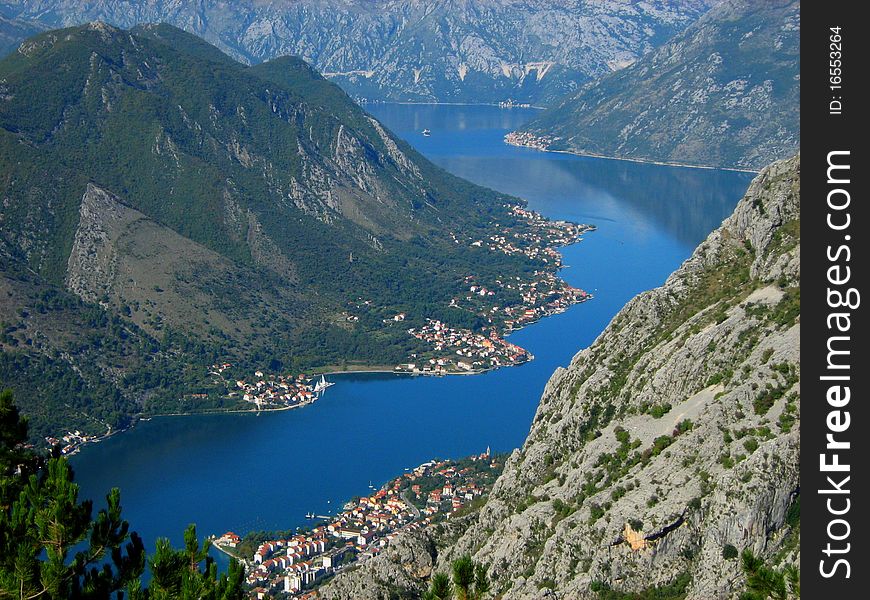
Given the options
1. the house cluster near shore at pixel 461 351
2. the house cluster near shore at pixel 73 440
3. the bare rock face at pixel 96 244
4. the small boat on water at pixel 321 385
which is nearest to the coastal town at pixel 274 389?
the small boat on water at pixel 321 385

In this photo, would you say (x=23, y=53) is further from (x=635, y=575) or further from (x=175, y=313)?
(x=635, y=575)

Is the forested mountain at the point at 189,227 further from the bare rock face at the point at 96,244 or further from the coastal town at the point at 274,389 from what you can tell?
the coastal town at the point at 274,389

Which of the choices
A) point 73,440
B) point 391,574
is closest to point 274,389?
point 73,440

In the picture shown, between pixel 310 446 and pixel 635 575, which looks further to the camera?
pixel 310 446

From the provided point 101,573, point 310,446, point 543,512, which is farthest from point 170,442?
point 101,573

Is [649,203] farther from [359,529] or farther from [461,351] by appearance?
[359,529]

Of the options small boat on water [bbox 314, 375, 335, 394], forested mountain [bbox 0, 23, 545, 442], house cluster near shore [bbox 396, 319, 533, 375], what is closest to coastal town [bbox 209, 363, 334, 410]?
small boat on water [bbox 314, 375, 335, 394]

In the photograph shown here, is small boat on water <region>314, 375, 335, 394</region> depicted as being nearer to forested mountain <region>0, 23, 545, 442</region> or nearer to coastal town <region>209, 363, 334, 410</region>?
coastal town <region>209, 363, 334, 410</region>
